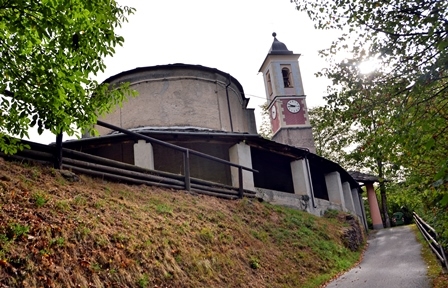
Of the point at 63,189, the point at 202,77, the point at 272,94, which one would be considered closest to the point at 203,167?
the point at 202,77

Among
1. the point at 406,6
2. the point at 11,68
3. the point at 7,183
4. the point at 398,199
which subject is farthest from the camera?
the point at 398,199

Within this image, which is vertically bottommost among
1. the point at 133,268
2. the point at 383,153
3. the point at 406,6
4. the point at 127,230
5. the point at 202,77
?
the point at 133,268

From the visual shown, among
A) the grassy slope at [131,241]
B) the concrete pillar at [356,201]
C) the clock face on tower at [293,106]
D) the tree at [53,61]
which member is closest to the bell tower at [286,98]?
the clock face on tower at [293,106]

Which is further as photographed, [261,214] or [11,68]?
[261,214]

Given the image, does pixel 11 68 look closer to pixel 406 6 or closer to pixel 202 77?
pixel 406 6

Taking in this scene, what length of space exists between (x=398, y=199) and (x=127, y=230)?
26.0ft

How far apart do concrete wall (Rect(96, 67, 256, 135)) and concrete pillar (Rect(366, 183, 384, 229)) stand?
54.0 ft

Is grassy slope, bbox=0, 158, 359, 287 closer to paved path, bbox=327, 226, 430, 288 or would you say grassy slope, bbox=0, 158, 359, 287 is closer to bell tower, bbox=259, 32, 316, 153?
paved path, bbox=327, 226, 430, 288

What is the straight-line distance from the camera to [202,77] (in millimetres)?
21219

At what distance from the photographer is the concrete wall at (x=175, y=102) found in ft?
65.4

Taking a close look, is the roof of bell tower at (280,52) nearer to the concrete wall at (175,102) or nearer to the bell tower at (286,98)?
the bell tower at (286,98)

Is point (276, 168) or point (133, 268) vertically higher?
point (276, 168)

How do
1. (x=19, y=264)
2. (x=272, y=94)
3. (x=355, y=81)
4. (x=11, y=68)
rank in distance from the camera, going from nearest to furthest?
(x=19, y=264), (x=11, y=68), (x=355, y=81), (x=272, y=94)

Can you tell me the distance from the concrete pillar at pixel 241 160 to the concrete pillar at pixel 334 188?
29.0 feet
